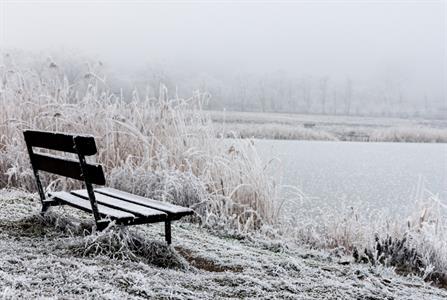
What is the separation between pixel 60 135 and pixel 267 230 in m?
2.39

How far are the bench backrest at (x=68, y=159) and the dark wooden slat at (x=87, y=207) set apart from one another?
0.21 meters

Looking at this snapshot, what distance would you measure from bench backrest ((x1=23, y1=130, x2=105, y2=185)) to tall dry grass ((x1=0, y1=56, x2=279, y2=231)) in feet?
4.74

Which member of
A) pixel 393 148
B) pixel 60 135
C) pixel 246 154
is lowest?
pixel 393 148

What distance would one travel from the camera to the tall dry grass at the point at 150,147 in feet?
17.9

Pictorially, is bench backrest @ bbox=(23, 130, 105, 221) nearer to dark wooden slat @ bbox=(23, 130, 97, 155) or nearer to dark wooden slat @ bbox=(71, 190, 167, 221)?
dark wooden slat @ bbox=(23, 130, 97, 155)

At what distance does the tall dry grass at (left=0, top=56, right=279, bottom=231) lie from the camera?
546cm

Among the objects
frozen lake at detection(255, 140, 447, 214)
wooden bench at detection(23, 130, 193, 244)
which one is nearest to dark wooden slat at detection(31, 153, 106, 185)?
wooden bench at detection(23, 130, 193, 244)

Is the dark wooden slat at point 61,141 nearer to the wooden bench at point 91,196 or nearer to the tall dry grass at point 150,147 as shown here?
the wooden bench at point 91,196

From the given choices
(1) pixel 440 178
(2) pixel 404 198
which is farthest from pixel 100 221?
(1) pixel 440 178

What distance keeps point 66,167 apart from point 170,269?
1033mm

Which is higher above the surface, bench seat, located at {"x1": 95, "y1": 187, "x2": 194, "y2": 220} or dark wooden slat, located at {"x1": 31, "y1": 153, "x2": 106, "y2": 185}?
dark wooden slat, located at {"x1": 31, "y1": 153, "x2": 106, "y2": 185}

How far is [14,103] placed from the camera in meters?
6.71

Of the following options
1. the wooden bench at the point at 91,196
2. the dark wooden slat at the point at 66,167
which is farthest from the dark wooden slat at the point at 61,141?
the dark wooden slat at the point at 66,167

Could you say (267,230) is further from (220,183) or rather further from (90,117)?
(90,117)
